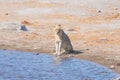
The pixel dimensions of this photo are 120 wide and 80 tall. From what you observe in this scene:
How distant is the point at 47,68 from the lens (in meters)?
14.8

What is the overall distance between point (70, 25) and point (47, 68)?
27.2 ft

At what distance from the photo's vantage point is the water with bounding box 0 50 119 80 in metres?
13.7

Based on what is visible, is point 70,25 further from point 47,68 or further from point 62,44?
point 47,68

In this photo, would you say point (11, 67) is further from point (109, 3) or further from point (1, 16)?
point (109, 3)

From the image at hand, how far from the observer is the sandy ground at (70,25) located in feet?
58.1

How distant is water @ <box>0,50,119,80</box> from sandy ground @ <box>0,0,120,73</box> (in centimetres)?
61

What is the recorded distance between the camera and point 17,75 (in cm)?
1391

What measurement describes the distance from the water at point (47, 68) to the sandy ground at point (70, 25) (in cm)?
61

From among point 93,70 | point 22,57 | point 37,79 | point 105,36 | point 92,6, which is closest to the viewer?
point 37,79

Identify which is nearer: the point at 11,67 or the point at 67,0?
the point at 11,67

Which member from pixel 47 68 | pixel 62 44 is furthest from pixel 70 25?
pixel 47 68

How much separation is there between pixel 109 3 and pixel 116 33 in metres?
10.0

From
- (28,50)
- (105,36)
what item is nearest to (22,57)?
(28,50)

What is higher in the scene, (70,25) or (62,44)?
(62,44)
